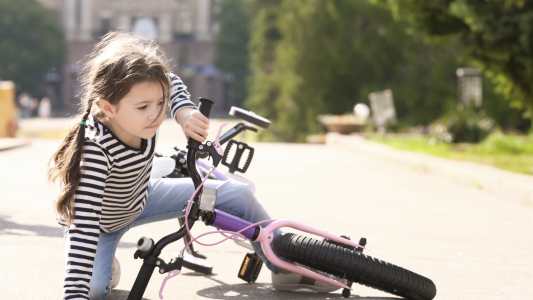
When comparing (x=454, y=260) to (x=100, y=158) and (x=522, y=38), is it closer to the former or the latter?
(x=100, y=158)

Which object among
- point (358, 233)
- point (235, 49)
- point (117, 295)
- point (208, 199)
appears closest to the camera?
point (208, 199)

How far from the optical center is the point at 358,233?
18.5ft

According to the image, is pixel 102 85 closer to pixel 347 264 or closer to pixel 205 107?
pixel 205 107

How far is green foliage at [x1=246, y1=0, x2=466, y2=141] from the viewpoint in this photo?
25578 millimetres

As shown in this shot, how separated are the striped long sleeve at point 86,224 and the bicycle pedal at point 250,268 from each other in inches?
41.4

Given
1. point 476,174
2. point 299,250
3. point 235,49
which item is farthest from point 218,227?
point 235,49

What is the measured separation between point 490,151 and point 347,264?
11679mm

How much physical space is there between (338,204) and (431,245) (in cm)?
221

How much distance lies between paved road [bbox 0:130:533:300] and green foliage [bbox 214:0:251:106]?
56.7 metres

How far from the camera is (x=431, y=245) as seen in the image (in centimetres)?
525

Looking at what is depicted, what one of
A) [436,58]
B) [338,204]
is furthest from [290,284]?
[436,58]

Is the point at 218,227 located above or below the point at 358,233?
above

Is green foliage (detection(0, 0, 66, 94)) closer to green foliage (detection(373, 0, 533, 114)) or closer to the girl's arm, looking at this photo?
green foliage (detection(373, 0, 533, 114))

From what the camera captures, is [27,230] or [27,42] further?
[27,42]
